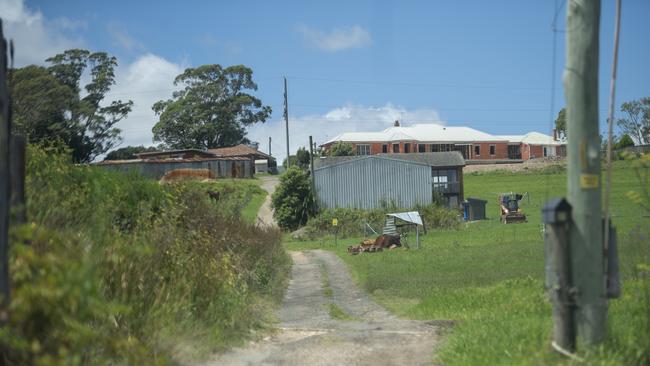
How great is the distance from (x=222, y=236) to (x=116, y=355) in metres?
7.27

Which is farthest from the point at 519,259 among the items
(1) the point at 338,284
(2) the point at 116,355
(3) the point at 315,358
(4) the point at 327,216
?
(4) the point at 327,216

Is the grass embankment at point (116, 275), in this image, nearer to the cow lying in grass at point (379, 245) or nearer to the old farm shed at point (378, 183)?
the cow lying in grass at point (379, 245)

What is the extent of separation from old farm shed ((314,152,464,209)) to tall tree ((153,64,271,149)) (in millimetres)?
28469

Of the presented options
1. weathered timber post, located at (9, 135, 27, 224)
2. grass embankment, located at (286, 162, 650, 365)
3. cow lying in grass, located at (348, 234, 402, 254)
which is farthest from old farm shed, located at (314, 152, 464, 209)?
weathered timber post, located at (9, 135, 27, 224)

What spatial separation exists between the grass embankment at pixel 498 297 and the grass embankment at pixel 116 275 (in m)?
2.87

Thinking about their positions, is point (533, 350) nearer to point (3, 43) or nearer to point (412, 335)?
point (412, 335)

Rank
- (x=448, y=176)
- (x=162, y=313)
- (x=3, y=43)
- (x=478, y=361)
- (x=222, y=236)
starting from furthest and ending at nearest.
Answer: (x=448, y=176) < (x=222, y=236) < (x=162, y=313) < (x=478, y=361) < (x=3, y=43)

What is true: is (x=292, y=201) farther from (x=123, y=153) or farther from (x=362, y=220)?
(x=123, y=153)

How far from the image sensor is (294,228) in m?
55.8

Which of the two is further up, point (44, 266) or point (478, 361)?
point (44, 266)

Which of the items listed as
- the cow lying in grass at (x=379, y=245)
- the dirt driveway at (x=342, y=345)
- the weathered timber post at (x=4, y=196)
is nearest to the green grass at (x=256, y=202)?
the cow lying in grass at (x=379, y=245)

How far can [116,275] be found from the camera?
7.49 metres

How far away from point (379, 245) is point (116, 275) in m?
27.7

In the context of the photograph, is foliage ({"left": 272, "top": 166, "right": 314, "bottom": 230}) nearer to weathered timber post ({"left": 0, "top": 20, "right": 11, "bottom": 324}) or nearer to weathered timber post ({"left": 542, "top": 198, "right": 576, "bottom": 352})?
weathered timber post ({"left": 542, "top": 198, "right": 576, "bottom": 352})
